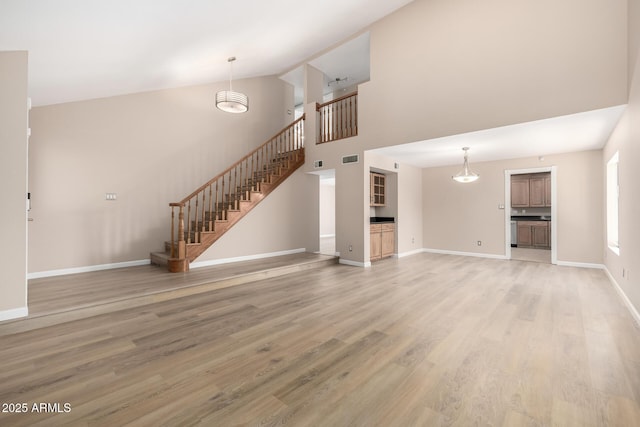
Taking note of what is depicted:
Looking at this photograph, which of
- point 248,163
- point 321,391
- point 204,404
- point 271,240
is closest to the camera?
point 204,404

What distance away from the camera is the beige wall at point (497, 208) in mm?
5820

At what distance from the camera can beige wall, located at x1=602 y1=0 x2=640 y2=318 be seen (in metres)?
2.98

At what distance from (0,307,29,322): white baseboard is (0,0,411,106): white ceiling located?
8.86 ft

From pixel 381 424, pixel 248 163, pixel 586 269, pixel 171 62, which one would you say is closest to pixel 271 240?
pixel 248 163

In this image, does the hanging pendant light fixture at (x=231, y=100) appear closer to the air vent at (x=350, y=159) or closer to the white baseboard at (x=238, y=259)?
the air vent at (x=350, y=159)

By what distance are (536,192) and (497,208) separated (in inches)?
134

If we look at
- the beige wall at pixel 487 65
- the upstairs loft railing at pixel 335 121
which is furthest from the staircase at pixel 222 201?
the beige wall at pixel 487 65

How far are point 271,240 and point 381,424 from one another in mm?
5467

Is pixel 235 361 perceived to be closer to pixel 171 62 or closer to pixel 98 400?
pixel 98 400

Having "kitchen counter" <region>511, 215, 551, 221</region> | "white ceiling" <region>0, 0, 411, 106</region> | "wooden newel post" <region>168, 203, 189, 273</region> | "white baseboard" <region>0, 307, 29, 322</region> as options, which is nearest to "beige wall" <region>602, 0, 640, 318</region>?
"white ceiling" <region>0, 0, 411, 106</region>

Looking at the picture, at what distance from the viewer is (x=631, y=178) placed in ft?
10.7

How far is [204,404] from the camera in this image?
1751mm

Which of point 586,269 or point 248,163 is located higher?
point 248,163

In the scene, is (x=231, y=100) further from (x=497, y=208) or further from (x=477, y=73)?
(x=497, y=208)
